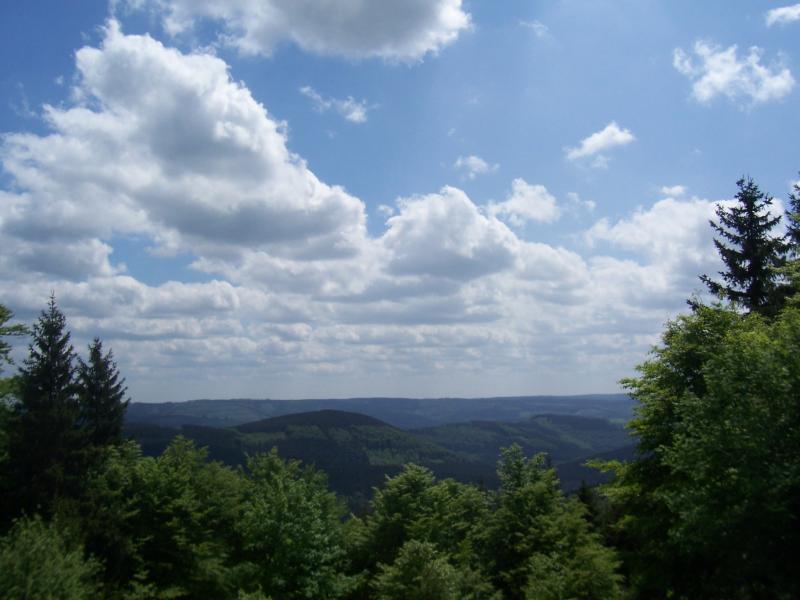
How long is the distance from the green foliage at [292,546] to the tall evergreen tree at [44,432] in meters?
9.83

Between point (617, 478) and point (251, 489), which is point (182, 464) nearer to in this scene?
point (251, 489)

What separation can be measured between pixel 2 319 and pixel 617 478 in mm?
31954

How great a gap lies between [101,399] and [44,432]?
17160mm

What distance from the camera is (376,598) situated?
28.6 meters

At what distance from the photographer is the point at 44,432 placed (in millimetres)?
28578

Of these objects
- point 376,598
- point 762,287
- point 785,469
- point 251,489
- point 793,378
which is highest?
point 762,287

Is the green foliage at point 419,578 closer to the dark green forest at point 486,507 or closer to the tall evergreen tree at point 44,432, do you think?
the dark green forest at point 486,507

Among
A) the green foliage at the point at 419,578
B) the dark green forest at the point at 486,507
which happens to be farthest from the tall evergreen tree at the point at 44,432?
the green foliage at the point at 419,578

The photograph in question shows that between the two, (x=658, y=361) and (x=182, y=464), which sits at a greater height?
(x=658, y=361)

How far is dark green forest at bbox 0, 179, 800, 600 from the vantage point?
15484 mm

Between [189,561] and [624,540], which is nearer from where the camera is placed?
[189,561]

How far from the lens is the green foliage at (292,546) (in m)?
30.2

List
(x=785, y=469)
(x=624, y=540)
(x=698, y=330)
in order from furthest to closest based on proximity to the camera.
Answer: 1. (x=624, y=540)
2. (x=698, y=330)
3. (x=785, y=469)

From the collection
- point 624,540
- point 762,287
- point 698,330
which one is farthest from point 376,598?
point 624,540
